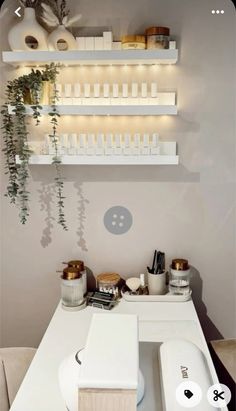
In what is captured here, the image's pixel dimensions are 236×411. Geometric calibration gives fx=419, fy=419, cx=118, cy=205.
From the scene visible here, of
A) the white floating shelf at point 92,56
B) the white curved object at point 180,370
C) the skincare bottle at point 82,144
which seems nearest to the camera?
the white curved object at point 180,370

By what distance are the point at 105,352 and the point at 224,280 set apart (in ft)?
3.43

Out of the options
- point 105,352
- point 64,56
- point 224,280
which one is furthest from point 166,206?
point 105,352

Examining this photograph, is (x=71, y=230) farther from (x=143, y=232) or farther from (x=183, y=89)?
(x=183, y=89)

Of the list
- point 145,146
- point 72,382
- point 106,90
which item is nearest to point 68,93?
point 106,90

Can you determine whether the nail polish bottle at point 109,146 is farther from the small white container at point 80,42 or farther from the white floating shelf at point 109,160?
the small white container at point 80,42

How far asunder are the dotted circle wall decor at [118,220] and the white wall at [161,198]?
26 millimetres

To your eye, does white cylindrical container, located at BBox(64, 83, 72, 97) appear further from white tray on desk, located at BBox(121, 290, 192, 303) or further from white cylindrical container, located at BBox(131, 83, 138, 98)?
white tray on desk, located at BBox(121, 290, 192, 303)

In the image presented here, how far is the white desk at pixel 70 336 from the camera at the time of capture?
114cm

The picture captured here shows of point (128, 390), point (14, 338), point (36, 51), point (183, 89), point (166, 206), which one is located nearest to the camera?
point (128, 390)

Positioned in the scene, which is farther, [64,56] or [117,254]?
[117,254]

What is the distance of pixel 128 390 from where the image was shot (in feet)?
3.01

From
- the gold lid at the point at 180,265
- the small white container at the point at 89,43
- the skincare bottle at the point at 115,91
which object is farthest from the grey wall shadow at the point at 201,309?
the small white container at the point at 89,43

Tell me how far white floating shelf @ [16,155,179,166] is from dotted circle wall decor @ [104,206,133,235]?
25 cm

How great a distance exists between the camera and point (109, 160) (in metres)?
1.70
